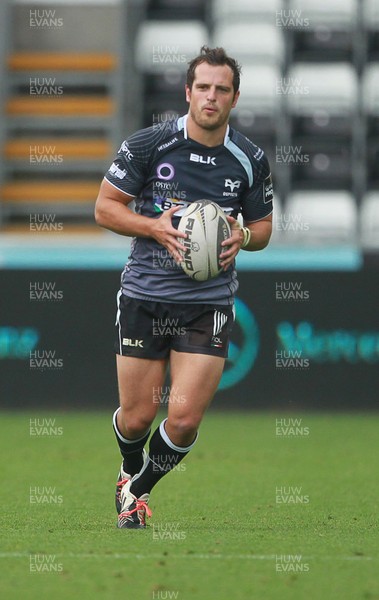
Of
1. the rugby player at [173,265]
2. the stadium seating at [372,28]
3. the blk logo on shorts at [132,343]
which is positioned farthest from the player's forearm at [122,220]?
the stadium seating at [372,28]

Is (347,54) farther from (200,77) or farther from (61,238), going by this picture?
(200,77)

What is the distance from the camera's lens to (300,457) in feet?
36.6

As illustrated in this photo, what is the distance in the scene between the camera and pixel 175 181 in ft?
23.5

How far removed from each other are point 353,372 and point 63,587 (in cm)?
884

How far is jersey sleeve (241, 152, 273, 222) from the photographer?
731 cm

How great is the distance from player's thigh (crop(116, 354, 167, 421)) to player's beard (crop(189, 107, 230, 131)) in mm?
1315

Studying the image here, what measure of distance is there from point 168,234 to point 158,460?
1.25 m

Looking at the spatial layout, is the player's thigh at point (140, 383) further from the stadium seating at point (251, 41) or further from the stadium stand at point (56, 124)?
the stadium seating at point (251, 41)


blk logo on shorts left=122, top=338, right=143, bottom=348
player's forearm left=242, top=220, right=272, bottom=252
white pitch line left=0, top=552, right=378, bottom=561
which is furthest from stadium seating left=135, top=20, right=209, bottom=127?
white pitch line left=0, top=552, right=378, bottom=561

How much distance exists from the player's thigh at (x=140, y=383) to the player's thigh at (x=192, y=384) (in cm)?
15

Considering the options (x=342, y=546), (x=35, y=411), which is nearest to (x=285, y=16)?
(x=35, y=411)

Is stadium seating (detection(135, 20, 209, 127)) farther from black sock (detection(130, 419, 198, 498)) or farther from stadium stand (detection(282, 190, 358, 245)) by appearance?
black sock (detection(130, 419, 198, 498))

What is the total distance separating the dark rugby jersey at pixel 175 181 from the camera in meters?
7.14

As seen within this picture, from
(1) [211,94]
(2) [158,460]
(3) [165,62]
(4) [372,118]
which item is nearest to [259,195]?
(1) [211,94]
